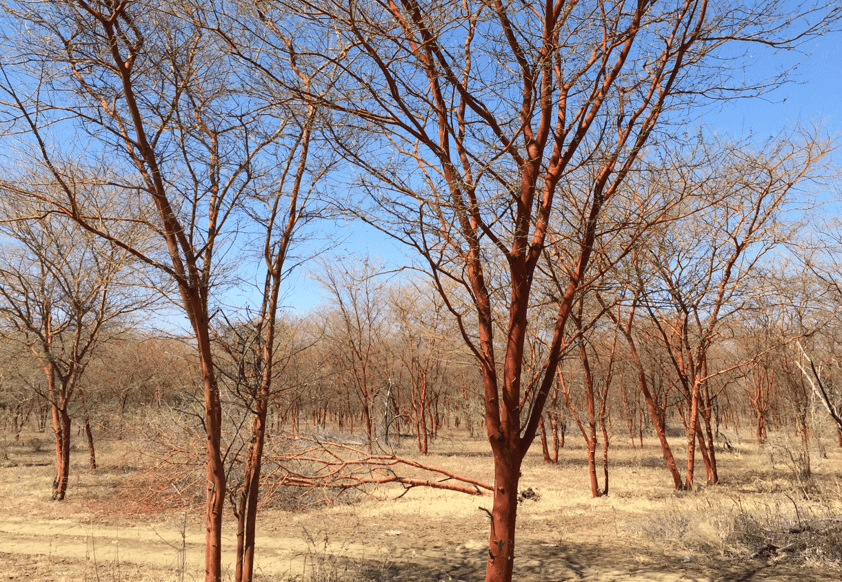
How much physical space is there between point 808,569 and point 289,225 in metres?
6.80

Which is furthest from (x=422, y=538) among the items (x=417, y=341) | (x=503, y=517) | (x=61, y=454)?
(x=417, y=341)

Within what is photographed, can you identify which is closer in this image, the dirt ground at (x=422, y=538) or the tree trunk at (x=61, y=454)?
the dirt ground at (x=422, y=538)

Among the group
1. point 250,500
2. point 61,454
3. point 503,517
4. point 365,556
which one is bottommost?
point 365,556

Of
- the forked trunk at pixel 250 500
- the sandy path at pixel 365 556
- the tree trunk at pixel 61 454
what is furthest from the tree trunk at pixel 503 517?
the tree trunk at pixel 61 454

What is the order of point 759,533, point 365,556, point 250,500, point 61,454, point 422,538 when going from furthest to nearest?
point 61,454 < point 422,538 < point 365,556 < point 759,533 < point 250,500

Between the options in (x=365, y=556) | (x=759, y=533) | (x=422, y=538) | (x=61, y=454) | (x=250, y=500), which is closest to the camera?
(x=250, y=500)

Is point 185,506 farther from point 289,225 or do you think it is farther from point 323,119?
point 323,119

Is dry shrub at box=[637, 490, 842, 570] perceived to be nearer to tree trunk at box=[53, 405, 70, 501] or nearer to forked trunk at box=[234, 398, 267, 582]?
forked trunk at box=[234, 398, 267, 582]

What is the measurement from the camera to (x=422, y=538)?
946cm

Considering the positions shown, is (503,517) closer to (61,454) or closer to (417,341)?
(61,454)

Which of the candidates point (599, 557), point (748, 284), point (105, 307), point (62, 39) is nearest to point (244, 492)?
point (62, 39)

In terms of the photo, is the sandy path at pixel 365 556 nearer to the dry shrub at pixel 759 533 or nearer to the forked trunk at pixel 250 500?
the dry shrub at pixel 759 533

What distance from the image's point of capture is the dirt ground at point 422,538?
22.5 ft

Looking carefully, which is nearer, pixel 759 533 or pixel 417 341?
pixel 759 533
